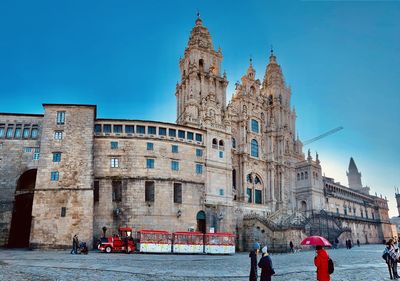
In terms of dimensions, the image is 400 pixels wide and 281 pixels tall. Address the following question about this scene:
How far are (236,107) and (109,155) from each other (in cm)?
3000

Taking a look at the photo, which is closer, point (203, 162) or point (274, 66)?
point (203, 162)

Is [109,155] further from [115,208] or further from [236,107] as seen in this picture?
[236,107]

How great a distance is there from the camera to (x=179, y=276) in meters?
19.2

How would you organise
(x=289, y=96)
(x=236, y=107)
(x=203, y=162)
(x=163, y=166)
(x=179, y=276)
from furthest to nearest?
(x=289, y=96) < (x=236, y=107) < (x=203, y=162) < (x=163, y=166) < (x=179, y=276)

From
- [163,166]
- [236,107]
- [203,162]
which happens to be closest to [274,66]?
[236,107]

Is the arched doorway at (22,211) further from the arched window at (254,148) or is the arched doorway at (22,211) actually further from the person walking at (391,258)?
the person walking at (391,258)

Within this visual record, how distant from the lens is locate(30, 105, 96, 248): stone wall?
136 ft

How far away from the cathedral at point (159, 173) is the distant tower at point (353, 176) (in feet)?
381

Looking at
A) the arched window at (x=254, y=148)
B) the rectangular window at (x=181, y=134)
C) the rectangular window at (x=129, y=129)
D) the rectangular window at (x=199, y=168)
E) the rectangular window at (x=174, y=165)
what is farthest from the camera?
the arched window at (x=254, y=148)

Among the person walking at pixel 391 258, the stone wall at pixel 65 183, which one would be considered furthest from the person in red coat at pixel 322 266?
the stone wall at pixel 65 183

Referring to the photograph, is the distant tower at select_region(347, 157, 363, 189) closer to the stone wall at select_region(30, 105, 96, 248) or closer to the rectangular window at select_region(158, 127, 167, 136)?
the rectangular window at select_region(158, 127, 167, 136)

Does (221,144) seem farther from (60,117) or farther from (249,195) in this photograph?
(60,117)

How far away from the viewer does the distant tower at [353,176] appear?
17740cm

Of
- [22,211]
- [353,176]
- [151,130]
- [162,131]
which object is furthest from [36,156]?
[353,176]
